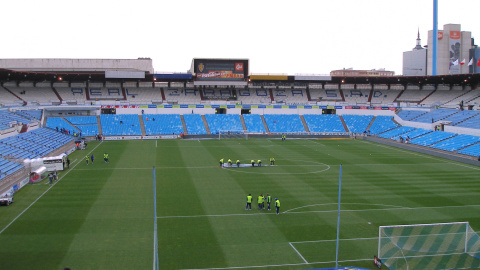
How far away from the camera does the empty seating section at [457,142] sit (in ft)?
151

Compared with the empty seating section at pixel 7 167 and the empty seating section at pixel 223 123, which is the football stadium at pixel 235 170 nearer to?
the empty seating section at pixel 7 167

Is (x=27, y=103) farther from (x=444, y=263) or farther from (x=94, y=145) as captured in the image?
(x=444, y=263)

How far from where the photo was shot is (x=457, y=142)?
157ft

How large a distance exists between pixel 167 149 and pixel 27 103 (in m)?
30.2

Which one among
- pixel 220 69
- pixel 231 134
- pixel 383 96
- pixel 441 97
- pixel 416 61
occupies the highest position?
pixel 416 61

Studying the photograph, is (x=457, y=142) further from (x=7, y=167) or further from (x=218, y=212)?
(x=7, y=167)

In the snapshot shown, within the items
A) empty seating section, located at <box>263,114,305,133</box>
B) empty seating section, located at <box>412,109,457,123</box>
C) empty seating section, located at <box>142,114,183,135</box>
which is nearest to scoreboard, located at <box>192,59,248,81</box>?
empty seating section, located at <box>263,114,305,133</box>

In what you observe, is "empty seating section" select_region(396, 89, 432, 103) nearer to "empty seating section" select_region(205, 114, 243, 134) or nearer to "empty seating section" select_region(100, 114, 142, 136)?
"empty seating section" select_region(205, 114, 243, 134)

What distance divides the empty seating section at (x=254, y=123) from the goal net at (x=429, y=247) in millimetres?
48319

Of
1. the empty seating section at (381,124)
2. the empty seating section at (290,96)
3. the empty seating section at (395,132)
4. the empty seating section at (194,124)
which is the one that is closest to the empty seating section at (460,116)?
the empty seating section at (395,132)

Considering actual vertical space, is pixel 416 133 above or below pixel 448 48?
below

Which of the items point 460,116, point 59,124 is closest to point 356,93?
point 460,116

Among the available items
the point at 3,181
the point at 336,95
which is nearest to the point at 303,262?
the point at 3,181

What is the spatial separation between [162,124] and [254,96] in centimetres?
2259
